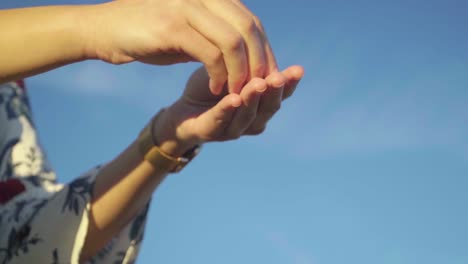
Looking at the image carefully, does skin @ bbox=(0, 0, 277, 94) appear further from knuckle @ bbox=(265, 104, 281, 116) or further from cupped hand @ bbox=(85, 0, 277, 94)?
knuckle @ bbox=(265, 104, 281, 116)

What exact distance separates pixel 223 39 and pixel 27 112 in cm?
145

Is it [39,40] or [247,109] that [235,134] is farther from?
[39,40]

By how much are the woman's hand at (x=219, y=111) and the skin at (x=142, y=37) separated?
36 millimetres

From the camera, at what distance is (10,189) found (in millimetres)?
1395

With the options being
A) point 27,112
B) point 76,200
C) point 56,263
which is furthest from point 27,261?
point 27,112

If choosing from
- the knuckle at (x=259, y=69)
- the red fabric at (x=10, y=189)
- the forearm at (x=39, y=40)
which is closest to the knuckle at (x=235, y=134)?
the knuckle at (x=259, y=69)

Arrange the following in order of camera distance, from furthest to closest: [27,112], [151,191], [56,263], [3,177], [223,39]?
1. [27,112]
2. [3,177]
3. [151,191]
4. [56,263]
5. [223,39]

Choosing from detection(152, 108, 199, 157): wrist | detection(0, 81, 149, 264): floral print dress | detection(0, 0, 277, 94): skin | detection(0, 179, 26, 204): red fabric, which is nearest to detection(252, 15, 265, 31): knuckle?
detection(0, 0, 277, 94): skin

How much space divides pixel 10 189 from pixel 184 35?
938 mm

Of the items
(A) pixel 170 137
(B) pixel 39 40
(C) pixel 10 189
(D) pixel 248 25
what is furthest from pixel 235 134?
(C) pixel 10 189

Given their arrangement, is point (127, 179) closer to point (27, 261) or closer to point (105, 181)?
point (105, 181)

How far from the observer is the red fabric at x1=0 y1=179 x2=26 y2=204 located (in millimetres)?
1365

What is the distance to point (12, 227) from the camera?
1.24m

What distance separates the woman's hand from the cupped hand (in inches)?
2.3
